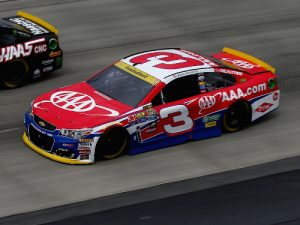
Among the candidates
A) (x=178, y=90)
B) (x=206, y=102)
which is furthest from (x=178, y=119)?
(x=206, y=102)

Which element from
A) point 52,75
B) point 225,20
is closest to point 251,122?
point 52,75

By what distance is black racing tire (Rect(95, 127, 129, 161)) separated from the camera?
12812mm

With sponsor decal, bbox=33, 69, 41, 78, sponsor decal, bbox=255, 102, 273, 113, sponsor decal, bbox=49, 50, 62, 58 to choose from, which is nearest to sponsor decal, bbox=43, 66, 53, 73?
sponsor decal, bbox=33, 69, 41, 78

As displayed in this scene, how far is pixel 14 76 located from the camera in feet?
53.2

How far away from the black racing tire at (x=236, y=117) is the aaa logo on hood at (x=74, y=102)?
2.08 meters

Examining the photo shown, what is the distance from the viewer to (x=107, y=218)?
10.9 m

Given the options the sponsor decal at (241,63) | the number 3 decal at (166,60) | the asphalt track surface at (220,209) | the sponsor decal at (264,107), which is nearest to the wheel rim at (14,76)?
the number 3 decal at (166,60)

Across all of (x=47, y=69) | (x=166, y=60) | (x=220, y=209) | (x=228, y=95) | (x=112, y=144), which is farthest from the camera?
(x=47, y=69)

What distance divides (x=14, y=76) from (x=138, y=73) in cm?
338

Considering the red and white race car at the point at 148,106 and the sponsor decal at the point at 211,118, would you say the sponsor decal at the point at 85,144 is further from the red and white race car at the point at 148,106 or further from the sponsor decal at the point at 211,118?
the sponsor decal at the point at 211,118

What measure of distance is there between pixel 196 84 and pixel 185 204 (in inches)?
117

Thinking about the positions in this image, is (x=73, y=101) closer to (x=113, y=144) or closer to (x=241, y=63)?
(x=113, y=144)

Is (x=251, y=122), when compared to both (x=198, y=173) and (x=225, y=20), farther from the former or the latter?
(x=225, y=20)

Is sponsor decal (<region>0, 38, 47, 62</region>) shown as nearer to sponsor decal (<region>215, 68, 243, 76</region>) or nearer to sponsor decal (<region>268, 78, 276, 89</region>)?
sponsor decal (<region>215, 68, 243, 76</region>)
